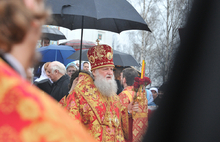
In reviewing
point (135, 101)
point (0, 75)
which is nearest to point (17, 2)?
point (0, 75)

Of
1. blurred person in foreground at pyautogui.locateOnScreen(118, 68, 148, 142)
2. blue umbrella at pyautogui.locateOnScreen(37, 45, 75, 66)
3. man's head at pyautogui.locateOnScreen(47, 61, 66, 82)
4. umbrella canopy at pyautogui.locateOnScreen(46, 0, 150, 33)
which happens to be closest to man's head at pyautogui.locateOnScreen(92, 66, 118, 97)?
blurred person in foreground at pyautogui.locateOnScreen(118, 68, 148, 142)

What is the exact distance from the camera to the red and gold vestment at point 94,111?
10.0 ft

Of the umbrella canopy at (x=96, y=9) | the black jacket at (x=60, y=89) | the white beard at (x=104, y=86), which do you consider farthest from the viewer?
the black jacket at (x=60, y=89)

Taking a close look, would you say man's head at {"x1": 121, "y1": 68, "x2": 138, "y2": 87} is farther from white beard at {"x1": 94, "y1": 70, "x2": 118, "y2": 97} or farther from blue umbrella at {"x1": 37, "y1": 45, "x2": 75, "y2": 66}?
blue umbrella at {"x1": 37, "y1": 45, "x2": 75, "y2": 66}

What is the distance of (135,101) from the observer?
11.3ft

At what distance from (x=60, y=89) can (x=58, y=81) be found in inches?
6.3

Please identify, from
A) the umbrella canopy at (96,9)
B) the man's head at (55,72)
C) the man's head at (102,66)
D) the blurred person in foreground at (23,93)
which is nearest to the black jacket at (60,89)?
the man's head at (55,72)

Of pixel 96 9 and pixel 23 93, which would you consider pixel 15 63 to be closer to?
pixel 23 93

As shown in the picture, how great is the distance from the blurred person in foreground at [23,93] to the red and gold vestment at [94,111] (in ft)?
7.79

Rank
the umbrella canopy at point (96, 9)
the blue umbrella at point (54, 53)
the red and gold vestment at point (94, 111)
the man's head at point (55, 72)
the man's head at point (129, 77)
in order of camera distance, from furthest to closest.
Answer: the blue umbrella at point (54, 53)
the man's head at point (129, 77)
the man's head at point (55, 72)
the red and gold vestment at point (94, 111)
the umbrella canopy at point (96, 9)

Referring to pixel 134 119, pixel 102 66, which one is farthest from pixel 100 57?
pixel 134 119

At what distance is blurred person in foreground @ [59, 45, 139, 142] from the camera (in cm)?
306

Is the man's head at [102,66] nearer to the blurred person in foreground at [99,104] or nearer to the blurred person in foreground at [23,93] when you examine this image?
the blurred person in foreground at [99,104]

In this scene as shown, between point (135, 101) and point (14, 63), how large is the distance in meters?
2.92
